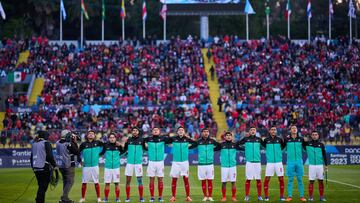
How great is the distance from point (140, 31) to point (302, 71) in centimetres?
3065

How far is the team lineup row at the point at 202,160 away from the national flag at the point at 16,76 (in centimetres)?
3544

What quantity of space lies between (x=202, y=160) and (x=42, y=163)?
17.7 feet

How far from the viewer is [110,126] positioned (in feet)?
159

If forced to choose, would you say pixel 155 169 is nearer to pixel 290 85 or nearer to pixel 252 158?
pixel 252 158

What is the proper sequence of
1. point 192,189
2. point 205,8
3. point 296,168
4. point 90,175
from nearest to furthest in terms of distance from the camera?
point 90,175, point 296,168, point 192,189, point 205,8

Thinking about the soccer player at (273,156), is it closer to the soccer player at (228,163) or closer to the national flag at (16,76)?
the soccer player at (228,163)

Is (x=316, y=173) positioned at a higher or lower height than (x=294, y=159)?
lower

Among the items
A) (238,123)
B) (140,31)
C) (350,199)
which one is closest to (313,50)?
(238,123)

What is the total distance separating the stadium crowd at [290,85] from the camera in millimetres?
49562

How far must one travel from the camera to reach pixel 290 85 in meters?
56.9

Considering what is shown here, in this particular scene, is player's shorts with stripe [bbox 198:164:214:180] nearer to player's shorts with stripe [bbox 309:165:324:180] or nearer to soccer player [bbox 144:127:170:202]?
soccer player [bbox 144:127:170:202]

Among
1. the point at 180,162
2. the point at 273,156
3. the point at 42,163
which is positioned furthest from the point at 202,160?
the point at 42,163

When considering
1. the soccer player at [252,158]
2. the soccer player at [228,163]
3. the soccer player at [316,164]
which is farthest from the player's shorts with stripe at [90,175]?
the soccer player at [316,164]

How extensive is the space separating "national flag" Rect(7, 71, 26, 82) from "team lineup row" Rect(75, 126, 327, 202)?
35.4 metres
